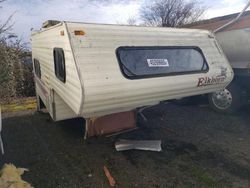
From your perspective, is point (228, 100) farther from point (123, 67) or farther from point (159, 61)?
point (123, 67)

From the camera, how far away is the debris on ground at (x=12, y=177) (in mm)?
3262

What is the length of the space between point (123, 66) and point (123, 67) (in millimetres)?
21

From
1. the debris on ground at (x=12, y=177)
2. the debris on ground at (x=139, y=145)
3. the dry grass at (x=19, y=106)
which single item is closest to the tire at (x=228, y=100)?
the debris on ground at (x=139, y=145)

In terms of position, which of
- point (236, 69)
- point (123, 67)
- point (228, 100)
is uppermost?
point (123, 67)

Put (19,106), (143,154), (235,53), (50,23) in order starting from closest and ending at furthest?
(143,154) < (50,23) < (235,53) < (19,106)

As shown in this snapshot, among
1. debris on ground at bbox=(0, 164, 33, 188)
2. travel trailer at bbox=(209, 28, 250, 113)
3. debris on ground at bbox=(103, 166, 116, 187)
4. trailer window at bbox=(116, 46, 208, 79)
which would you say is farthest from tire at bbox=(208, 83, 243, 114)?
debris on ground at bbox=(0, 164, 33, 188)

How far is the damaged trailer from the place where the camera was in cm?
311

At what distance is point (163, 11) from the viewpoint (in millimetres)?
24531

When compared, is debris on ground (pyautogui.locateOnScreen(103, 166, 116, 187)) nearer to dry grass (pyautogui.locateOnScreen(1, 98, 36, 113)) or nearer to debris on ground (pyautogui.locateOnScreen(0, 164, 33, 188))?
debris on ground (pyautogui.locateOnScreen(0, 164, 33, 188))

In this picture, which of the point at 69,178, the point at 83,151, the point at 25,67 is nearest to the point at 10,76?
the point at 25,67

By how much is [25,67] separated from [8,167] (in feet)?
21.4

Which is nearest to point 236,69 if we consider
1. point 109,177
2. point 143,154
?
point 143,154

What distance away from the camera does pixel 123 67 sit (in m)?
3.42

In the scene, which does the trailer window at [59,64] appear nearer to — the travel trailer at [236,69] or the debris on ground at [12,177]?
the debris on ground at [12,177]
